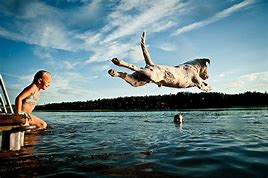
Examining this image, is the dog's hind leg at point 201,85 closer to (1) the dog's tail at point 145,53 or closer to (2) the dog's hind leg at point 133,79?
(1) the dog's tail at point 145,53

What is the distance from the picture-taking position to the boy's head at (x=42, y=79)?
9047 millimetres

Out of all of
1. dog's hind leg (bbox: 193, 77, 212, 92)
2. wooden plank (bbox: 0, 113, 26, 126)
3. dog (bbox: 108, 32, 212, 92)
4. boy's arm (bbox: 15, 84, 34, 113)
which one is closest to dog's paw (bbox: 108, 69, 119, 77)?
dog (bbox: 108, 32, 212, 92)

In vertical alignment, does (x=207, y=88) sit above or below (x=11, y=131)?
above

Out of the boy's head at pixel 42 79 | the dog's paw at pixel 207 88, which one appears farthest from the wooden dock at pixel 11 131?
the dog's paw at pixel 207 88

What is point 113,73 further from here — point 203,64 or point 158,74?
point 203,64

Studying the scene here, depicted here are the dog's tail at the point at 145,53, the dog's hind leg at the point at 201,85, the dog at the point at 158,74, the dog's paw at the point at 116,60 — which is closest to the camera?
the dog's paw at the point at 116,60

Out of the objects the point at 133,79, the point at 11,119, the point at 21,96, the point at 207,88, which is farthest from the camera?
the point at 207,88

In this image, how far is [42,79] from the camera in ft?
29.7

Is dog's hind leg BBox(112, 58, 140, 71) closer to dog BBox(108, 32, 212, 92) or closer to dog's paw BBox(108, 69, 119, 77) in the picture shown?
dog BBox(108, 32, 212, 92)

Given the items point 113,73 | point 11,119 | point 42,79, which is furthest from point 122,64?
point 11,119

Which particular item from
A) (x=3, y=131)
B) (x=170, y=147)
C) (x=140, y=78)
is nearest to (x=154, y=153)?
(x=170, y=147)

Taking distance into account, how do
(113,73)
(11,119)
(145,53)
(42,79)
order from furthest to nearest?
1. (145,53)
2. (42,79)
3. (113,73)
4. (11,119)

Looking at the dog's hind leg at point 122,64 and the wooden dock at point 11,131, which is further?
the dog's hind leg at point 122,64

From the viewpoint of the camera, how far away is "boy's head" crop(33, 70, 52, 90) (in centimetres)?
905
